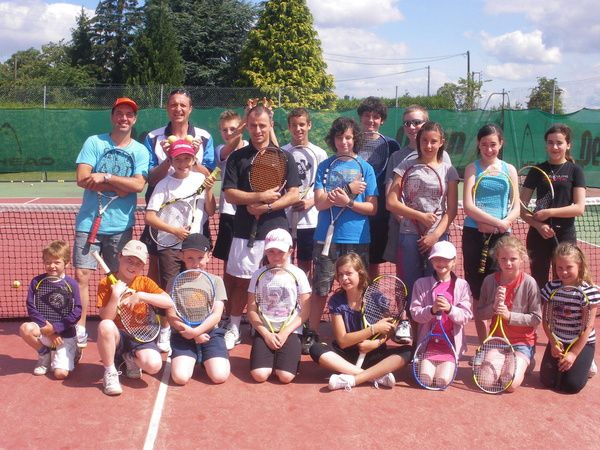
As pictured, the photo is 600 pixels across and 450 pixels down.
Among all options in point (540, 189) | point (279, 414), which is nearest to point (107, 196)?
point (279, 414)

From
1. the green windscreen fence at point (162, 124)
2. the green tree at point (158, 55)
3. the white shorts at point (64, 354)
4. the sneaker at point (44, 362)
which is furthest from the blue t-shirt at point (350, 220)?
the green tree at point (158, 55)

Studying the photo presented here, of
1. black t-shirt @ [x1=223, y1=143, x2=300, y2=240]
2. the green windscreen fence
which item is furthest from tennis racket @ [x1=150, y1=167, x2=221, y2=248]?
the green windscreen fence

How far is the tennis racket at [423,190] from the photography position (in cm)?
421

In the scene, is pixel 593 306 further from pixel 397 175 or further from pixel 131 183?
pixel 131 183

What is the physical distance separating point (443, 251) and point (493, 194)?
59cm

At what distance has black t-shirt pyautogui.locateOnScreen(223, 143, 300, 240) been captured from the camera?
438 centimetres

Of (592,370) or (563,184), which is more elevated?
(563,184)

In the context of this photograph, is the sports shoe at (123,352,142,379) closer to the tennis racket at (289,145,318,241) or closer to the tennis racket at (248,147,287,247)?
the tennis racket at (248,147,287,247)

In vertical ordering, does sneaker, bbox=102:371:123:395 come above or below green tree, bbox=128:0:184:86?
below

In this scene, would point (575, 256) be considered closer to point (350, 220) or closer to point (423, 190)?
point (423, 190)

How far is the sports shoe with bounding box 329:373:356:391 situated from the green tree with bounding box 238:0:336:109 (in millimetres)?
25079

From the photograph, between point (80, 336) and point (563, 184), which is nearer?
point (80, 336)

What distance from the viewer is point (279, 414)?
352 cm

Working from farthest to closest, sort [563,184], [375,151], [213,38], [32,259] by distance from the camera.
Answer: [213,38], [32,259], [375,151], [563,184]
